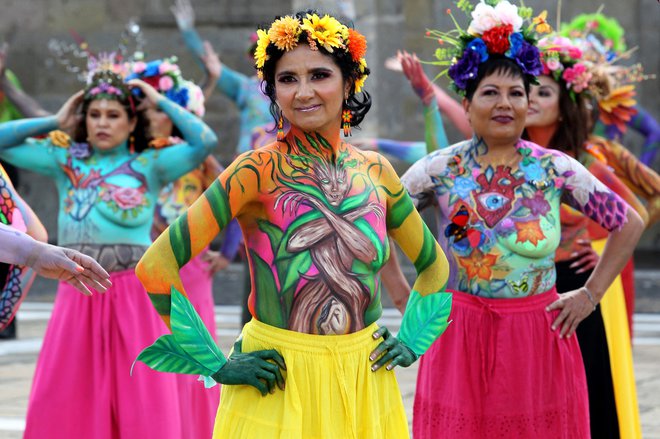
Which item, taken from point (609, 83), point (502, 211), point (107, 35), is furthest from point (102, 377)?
point (107, 35)

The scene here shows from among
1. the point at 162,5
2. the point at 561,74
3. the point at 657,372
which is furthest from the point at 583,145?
the point at 162,5

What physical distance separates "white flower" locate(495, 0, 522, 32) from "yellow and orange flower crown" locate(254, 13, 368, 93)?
4.60 ft

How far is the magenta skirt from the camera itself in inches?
243

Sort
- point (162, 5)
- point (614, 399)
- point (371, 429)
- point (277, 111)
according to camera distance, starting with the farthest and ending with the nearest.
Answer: point (162, 5), point (614, 399), point (277, 111), point (371, 429)

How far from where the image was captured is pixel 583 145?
6598 millimetres

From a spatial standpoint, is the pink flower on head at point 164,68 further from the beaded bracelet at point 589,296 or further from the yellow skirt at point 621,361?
the beaded bracelet at point 589,296

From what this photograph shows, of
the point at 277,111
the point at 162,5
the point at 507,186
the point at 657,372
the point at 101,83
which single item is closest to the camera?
the point at 277,111

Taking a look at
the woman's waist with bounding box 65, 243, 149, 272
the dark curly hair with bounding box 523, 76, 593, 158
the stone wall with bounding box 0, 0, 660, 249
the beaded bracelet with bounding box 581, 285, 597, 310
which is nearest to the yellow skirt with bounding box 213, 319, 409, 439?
the beaded bracelet with bounding box 581, 285, 597, 310

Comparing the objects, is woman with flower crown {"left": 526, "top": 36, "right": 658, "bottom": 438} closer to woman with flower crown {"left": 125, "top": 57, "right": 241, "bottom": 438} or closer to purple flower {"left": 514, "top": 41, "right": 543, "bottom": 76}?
purple flower {"left": 514, "top": 41, "right": 543, "bottom": 76}

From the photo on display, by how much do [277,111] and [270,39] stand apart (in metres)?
0.24

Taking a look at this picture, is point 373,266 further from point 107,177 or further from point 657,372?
point 657,372

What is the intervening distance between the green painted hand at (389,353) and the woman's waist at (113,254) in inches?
102

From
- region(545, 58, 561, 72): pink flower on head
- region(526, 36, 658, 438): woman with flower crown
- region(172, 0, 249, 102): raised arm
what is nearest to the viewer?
region(545, 58, 561, 72): pink flower on head

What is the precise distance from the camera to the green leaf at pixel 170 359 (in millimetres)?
3920
